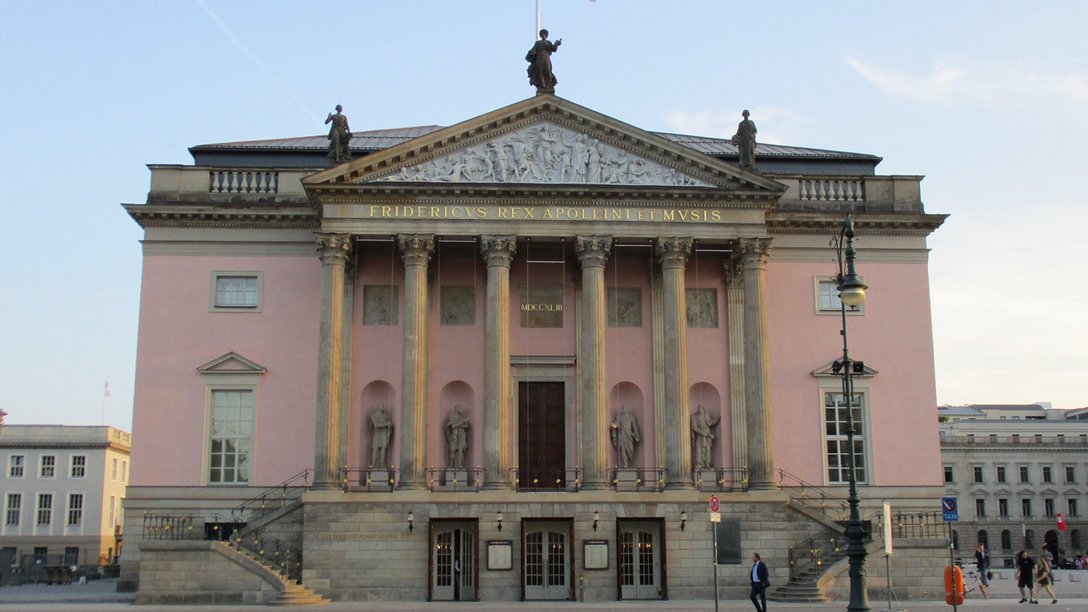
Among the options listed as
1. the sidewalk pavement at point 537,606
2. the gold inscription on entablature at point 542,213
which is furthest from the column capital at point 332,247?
the sidewalk pavement at point 537,606

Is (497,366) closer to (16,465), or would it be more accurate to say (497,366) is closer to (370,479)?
(370,479)

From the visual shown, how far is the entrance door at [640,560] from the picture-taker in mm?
36000

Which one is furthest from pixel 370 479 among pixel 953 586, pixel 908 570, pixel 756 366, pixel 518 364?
pixel 953 586

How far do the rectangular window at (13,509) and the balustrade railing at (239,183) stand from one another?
5148 centimetres

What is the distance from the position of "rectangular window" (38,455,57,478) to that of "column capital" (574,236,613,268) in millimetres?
59737

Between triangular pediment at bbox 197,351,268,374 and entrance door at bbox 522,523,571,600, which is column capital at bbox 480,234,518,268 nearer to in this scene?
entrance door at bbox 522,523,571,600

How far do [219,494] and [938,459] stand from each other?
2506 cm

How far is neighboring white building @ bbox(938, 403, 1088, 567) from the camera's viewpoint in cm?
10631

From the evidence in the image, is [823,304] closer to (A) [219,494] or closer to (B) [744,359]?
(B) [744,359]

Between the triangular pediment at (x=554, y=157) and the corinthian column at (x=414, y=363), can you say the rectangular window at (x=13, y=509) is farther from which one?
the triangular pediment at (x=554, y=157)

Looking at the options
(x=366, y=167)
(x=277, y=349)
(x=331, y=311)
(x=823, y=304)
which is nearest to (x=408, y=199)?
(x=366, y=167)

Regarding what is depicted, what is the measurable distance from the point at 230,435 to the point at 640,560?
→ 48.1ft

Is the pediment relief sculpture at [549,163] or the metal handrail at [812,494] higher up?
the pediment relief sculpture at [549,163]

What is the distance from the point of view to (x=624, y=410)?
39.8 metres
